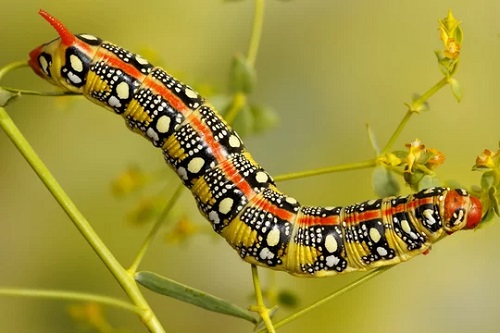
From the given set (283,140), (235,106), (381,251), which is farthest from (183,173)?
(283,140)

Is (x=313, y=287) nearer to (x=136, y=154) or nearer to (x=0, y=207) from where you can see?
(x=136, y=154)

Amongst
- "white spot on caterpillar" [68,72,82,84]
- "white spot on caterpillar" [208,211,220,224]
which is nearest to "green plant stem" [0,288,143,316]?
"white spot on caterpillar" [208,211,220,224]

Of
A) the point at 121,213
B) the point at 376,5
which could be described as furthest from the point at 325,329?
the point at 376,5

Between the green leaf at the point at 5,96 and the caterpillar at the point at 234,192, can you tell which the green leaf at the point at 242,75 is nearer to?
the caterpillar at the point at 234,192

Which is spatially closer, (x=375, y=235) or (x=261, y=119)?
(x=375, y=235)

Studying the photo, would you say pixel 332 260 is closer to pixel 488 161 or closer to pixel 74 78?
pixel 488 161
